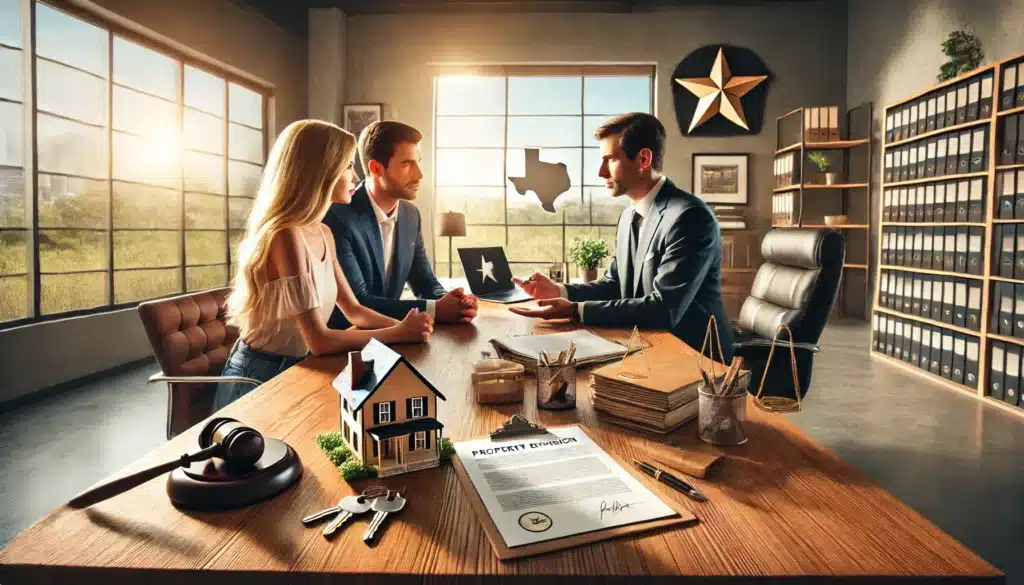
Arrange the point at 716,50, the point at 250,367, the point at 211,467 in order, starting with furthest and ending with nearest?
1. the point at 716,50
2. the point at 250,367
3. the point at 211,467

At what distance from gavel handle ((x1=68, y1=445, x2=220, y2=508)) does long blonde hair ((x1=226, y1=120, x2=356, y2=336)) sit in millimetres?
941

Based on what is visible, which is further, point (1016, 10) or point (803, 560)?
point (1016, 10)

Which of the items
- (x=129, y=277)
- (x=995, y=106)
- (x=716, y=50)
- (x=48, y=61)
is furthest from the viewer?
(x=716, y=50)

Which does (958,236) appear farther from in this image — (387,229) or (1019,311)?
(387,229)

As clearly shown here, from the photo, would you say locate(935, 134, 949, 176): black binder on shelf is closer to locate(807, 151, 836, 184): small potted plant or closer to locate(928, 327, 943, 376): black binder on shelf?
locate(928, 327, 943, 376): black binder on shelf

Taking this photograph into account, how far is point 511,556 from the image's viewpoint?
0.61 meters

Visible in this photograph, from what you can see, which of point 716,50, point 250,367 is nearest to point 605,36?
point 716,50

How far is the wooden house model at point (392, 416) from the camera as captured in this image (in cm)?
81

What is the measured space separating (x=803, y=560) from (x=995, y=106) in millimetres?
4297

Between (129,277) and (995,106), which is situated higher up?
(995,106)

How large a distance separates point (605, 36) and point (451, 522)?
6.94 meters

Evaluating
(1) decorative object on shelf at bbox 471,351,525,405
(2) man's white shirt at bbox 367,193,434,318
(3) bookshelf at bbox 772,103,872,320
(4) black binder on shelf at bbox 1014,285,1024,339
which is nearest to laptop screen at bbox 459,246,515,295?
(2) man's white shirt at bbox 367,193,434,318

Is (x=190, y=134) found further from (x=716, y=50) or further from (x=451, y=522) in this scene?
(x=451, y=522)

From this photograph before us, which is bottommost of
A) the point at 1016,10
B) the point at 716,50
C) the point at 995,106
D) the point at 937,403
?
the point at 937,403
